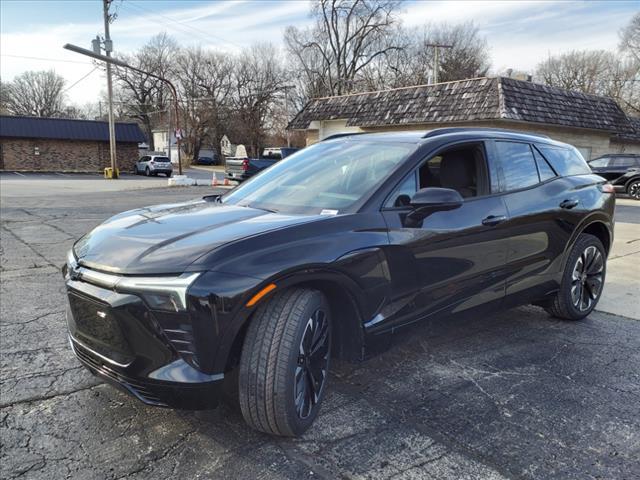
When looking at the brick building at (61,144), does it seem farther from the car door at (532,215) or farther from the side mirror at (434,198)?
the side mirror at (434,198)

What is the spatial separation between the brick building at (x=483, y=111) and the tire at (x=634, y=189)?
71.8 inches

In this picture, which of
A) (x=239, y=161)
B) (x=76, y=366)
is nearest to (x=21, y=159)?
(x=239, y=161)

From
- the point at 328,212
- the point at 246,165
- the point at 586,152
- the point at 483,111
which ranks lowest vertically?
the point at 328,212

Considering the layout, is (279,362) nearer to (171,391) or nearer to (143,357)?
(171,391)

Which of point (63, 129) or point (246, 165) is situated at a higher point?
point (63, 129)

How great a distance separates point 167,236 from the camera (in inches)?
99.3

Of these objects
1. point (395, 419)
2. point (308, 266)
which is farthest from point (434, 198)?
point (395, 419)

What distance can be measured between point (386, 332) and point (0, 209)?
12.6 metres

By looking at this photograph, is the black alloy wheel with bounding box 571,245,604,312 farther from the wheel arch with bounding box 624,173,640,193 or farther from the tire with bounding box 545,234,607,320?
the wheel arch with bounding box 624,173,640,193

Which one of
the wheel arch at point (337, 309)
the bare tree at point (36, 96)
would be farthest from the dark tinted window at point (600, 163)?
the bare tree at point (36, 96)

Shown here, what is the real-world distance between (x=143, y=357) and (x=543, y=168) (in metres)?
3.53

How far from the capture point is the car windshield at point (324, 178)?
300 cm

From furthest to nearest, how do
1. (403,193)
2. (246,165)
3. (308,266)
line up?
(246,165) → (403,193) → (308,266)

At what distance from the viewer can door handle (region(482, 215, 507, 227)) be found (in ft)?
11.0
